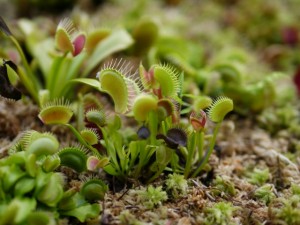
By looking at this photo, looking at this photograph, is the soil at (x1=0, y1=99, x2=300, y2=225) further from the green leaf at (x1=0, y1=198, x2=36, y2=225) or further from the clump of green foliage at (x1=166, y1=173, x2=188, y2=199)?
the green leaf at (x1=0, y1=198, x2=36, y2=225)

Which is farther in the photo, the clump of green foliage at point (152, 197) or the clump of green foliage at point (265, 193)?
the clump of green foliage at point (265, 193)

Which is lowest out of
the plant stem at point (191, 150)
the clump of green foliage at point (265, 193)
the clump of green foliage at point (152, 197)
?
the clump of green foliage at point (152, 197)

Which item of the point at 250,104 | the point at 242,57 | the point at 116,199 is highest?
the point at 242,57

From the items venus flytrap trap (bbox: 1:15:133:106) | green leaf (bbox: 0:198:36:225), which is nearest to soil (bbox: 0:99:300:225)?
venus flytrap trap (bbox: 1:15:133:106)

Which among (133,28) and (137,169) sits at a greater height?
(133,28)

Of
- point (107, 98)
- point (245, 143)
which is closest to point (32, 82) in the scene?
point (107, 98)

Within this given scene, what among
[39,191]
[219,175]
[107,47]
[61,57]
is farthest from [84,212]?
[107,47]

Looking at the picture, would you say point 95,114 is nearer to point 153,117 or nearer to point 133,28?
point 153,117

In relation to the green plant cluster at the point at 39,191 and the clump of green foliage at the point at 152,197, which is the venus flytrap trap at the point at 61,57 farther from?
the clump of green foliage at the point at 152,197

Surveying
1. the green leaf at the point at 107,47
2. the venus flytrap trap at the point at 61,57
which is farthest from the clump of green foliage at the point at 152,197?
the green leaf at the point at 107,47
